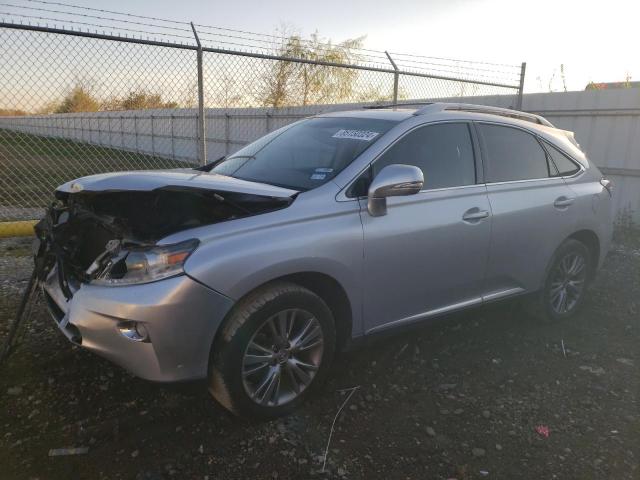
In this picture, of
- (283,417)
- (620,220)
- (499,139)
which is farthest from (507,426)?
(620,220)

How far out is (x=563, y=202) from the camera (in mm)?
4098

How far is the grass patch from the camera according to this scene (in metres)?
11.0

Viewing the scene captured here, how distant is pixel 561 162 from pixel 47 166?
748 inches

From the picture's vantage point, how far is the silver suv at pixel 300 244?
2393 mm

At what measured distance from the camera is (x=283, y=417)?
9.37ft

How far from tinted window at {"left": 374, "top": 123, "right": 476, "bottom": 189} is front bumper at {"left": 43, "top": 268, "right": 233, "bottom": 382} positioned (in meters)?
1.40

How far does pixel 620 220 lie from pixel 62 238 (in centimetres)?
796

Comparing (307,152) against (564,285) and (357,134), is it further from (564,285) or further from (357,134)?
(564,285)

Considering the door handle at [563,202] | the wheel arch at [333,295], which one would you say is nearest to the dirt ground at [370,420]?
the wheel arch at [333,295]

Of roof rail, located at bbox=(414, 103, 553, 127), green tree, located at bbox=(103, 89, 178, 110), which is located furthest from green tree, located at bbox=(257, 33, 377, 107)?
roof rail, located at bbox=(414, 103, 553, 127)

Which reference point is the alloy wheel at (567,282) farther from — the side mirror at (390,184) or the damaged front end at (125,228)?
the damaged front end at (125,228)

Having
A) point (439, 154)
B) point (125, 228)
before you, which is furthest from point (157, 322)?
point (439, 154)

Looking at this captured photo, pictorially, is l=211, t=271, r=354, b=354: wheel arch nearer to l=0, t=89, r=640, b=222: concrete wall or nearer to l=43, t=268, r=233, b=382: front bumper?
l=43, t=268, r=233, b=382: front bumper

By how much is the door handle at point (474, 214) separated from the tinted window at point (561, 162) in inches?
45.3
